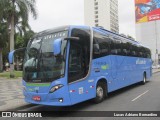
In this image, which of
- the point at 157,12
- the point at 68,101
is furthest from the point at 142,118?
the point at 157,12

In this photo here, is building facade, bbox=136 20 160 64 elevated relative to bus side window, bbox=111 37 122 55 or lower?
elevated

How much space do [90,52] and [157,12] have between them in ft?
106

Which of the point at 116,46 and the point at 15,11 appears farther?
the point at 15,11

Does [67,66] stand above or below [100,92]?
above

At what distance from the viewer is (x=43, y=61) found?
9.79 m

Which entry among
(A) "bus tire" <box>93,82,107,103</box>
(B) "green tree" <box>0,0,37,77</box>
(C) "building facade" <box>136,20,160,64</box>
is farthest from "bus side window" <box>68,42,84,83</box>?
(C) "building facade" <box>136,20,160,64</box>

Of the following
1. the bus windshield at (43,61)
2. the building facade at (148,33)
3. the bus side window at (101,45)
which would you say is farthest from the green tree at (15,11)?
the building facade at (148,33)

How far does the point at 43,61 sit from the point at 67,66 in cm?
92

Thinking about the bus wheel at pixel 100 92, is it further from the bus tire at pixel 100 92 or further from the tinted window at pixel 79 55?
the tinted window at pixel 79 55

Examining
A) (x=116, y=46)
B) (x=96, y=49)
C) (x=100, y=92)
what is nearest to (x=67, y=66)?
(x=96, y=49)

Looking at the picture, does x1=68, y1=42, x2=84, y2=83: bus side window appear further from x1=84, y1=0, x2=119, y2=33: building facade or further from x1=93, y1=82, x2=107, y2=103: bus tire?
x1=84, y1=0, x2=119, y2=33: building facade

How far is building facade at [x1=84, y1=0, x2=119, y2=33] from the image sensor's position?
132125 millimetres

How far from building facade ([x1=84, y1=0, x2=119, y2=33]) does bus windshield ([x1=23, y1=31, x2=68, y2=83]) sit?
12223 centimetres

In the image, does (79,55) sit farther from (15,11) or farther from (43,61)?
(15,11)
